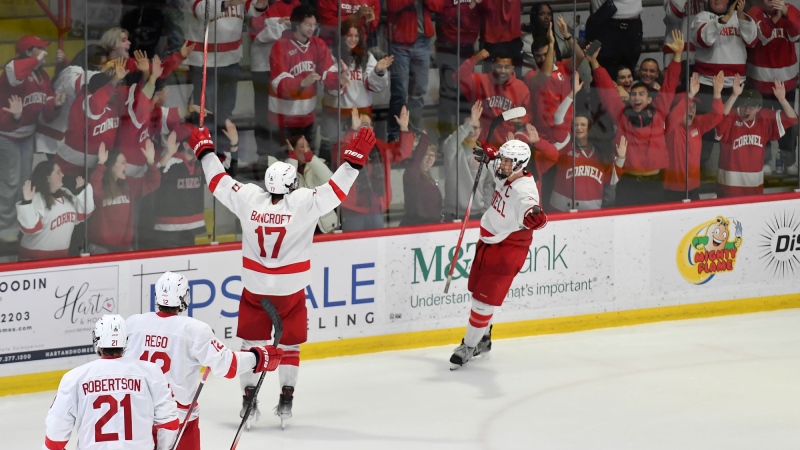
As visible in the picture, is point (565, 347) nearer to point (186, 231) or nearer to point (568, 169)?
point (568, 169)

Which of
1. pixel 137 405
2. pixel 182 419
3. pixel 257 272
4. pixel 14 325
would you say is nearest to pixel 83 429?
pixel 137 405

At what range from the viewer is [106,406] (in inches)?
178

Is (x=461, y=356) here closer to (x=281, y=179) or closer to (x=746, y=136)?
(x=281, y=179)

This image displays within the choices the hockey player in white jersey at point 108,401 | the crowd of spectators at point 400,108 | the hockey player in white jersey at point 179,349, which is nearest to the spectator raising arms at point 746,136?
the crowd of spectators at point 400,108

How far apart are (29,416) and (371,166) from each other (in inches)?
98.8

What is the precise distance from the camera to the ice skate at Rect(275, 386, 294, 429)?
673 cm

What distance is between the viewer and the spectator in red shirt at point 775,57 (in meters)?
9.52

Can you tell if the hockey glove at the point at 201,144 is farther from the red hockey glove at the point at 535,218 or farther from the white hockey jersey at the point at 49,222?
the red hockey glove at the point at 535,218

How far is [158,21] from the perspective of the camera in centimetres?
763

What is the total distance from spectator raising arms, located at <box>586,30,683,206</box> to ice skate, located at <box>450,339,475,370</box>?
1.72 metres

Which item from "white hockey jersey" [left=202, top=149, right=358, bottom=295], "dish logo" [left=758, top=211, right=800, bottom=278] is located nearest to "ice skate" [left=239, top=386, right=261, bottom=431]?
"white hockey jersey" [left=202, top=149, right=358, bottom=295]

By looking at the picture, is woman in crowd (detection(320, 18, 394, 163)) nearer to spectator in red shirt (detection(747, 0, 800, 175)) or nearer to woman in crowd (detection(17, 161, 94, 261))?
woman in crowd (detection(17, 161, 94, 261))

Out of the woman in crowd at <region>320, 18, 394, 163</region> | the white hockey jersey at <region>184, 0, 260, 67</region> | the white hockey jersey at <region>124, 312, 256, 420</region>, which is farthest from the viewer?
the woman in crowd at <region>320, 18, 394, 163</region>

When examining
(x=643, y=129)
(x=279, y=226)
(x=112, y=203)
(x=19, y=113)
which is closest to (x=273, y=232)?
(x=279, y=226)
